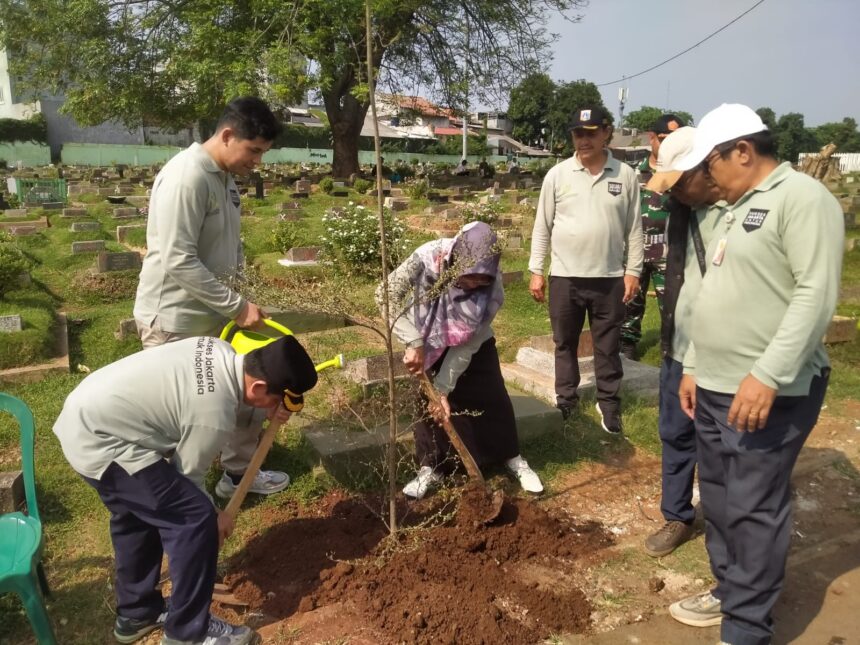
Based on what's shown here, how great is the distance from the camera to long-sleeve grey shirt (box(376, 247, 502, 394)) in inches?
Answer: 116

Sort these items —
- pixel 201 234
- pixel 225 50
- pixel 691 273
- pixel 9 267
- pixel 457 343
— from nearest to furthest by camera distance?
pixel 691 273 < pixel 201 234 < pixel 457 343 < pixel 9 267 < pixel 225 50

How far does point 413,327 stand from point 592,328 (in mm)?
1499

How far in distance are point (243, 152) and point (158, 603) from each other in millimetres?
1806

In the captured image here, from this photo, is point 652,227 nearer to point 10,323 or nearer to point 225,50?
point 10,323

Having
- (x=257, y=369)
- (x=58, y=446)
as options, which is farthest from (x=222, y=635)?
(x=58, y=446)

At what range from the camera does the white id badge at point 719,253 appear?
212 cm

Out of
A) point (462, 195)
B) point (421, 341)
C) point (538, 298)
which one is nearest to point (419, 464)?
point (421, 341)

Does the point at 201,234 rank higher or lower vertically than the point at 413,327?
higher

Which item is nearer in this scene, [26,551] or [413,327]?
[26,551]

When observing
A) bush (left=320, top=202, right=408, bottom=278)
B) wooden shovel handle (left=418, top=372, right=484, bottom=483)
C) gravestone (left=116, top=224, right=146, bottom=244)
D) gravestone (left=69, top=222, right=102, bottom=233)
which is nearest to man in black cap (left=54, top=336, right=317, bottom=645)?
wooden shovel handle (left=418, top=372, right=484, bottom=483)

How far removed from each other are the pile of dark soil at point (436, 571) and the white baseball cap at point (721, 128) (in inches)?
67.0

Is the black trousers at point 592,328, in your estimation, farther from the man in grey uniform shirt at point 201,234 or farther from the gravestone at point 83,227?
the gravestone at point 83,227

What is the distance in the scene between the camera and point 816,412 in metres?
2.13

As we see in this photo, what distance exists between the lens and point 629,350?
568 centimetres
